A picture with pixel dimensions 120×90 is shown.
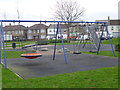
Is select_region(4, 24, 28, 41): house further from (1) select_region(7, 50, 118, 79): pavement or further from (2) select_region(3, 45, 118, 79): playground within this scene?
(1) select_region(7, 50, 118, 79): pavement

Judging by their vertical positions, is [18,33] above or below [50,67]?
above

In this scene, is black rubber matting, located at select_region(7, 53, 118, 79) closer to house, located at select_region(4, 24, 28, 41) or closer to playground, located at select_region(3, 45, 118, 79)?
playground, located at select_region(3, 45, 118, 79)

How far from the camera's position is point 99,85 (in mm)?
4730

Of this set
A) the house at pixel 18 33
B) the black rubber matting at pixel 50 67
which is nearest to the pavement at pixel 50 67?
the black rubber matting at pixel 50 67

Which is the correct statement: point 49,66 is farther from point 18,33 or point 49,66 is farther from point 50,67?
point 18,33

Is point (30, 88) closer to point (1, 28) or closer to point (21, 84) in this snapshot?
point (21, 84)

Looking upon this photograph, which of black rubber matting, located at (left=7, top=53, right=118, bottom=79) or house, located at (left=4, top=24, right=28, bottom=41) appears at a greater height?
house, located at (left=4, top=24, right=28, bottom=41)

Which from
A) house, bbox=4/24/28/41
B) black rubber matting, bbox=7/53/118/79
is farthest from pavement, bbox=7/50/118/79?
→ house, bbox=4/24/28/41

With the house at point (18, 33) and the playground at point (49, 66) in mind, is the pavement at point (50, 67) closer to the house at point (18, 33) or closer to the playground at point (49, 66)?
the playground at point (49, 66)

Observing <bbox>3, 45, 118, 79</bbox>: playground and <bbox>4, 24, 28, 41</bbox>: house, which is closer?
<bbox>3, 45, 118, 79</bbox>: playground

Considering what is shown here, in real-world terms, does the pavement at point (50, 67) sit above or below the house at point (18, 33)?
below

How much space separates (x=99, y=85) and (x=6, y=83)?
2.71 meters

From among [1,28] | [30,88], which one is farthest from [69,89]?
[1,28]

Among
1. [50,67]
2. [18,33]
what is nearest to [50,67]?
[50,67]
